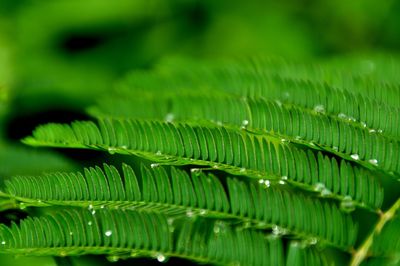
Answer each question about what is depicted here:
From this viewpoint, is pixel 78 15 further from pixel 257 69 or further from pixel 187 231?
pixel 187 231

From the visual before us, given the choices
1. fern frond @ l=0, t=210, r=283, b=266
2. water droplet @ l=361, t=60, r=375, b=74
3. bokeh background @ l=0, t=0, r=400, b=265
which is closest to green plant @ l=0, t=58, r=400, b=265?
fern frond @ l=0, t=210, r=283, b=266

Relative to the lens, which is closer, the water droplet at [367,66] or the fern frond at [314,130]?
the fern frond at [314,130]

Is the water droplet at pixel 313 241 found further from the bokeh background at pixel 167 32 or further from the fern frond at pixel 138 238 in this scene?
the bokeh background at pixel 167 32

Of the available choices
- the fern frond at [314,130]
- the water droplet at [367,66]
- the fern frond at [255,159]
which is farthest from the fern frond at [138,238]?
the water droplet at [367,66]

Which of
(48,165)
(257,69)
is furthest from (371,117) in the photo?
(48,165)

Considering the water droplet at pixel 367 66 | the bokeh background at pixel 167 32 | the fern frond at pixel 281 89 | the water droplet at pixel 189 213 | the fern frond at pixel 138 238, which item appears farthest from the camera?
the bokeh background at pixel 167 32

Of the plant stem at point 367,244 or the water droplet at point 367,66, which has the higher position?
the water droplet at point 367,66

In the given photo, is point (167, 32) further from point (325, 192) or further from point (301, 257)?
point (301, 257)

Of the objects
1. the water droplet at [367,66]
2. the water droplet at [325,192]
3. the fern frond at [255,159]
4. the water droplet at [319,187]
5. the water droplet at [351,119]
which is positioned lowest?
the water droplet at [325,192]
